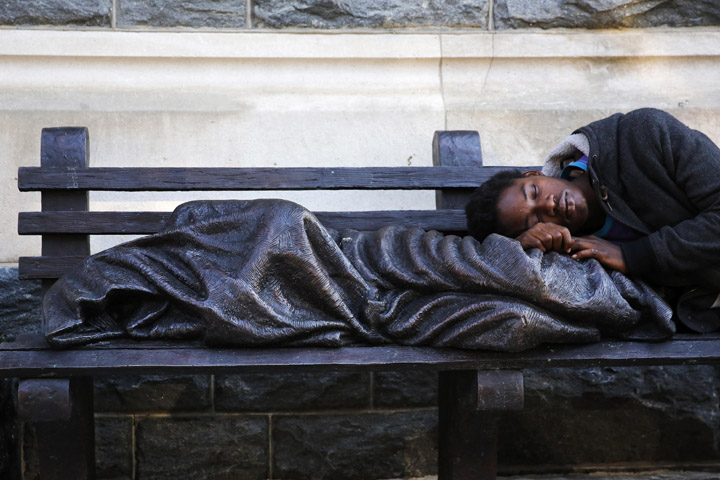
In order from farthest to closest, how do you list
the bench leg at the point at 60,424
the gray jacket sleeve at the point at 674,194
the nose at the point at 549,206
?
the nose at the point at 549,206 → the gray jacket sleeve at the point at 674,194 → the bench leg at the point at 60,424

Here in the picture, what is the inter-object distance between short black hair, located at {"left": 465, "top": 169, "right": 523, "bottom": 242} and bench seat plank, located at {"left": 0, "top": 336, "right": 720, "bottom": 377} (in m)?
0.49

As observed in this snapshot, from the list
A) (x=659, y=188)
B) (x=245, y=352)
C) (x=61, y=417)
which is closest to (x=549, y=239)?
(x=659, y=188)

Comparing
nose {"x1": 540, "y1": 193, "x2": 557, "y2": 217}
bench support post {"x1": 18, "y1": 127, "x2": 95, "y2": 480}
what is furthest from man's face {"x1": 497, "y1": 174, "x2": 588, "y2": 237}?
bench support post {"x1": 18, "y1": 127, "x2": 95, "y2": 480}

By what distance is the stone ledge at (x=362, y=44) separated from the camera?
332 cm

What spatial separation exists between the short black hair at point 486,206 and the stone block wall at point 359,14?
91 centimetres

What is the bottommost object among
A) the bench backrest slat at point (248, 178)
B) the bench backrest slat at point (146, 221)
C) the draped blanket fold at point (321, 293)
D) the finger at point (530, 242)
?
the draped blanket fold at point (321, 293)

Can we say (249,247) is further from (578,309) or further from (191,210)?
(578,309)

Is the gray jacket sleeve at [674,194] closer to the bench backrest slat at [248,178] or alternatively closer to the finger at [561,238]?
the finger at [561,238]

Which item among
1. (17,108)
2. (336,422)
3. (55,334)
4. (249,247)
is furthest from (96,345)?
(17,108)

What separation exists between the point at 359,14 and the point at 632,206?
4.37 ft

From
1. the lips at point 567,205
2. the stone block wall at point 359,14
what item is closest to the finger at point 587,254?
the lips at point 567,205

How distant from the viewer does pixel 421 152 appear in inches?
135

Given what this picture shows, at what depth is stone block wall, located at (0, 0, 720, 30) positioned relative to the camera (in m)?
3.34

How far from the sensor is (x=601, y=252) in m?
2.57
